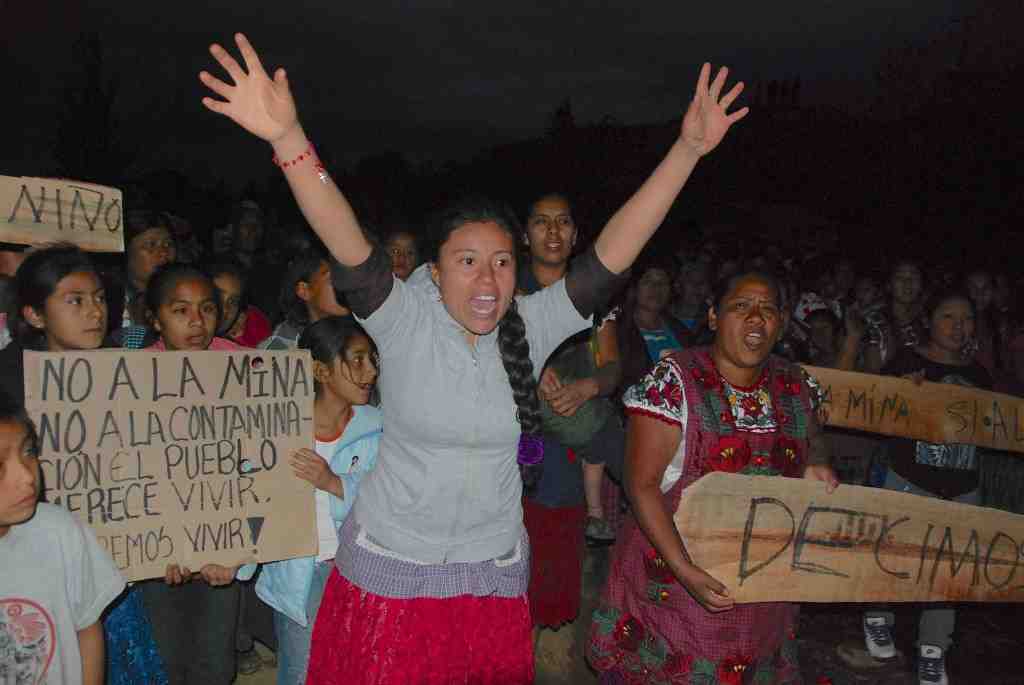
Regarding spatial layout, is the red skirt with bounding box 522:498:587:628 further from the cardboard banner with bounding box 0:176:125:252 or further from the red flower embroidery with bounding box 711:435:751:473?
the cardboard banner with bounding box 0:176:125:252

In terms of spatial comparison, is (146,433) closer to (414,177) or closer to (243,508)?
(243,508)

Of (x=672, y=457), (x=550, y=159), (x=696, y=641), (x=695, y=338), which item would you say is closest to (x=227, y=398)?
(x=672, y=457)

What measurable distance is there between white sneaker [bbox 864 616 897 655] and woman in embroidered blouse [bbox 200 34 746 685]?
3188 millimetres

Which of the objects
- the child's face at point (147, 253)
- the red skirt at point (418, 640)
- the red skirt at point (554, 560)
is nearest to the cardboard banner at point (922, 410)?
the red skirt at point (554, 560)

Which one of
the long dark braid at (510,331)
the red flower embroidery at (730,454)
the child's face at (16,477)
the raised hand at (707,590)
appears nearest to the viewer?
the child's face at (16,477)

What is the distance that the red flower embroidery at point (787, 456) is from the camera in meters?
3.01

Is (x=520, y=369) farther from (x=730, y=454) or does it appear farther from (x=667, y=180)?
(x=730, y=454)

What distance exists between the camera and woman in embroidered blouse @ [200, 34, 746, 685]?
243cm

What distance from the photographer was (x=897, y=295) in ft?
23.0

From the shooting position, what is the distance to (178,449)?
320cm

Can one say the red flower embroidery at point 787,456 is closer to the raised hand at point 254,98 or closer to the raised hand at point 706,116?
the raised hand at point 706,116

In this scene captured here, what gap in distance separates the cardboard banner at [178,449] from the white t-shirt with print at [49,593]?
525 millimetres

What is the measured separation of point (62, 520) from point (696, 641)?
1938 millimetres

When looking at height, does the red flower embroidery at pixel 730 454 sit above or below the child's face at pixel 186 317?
below
